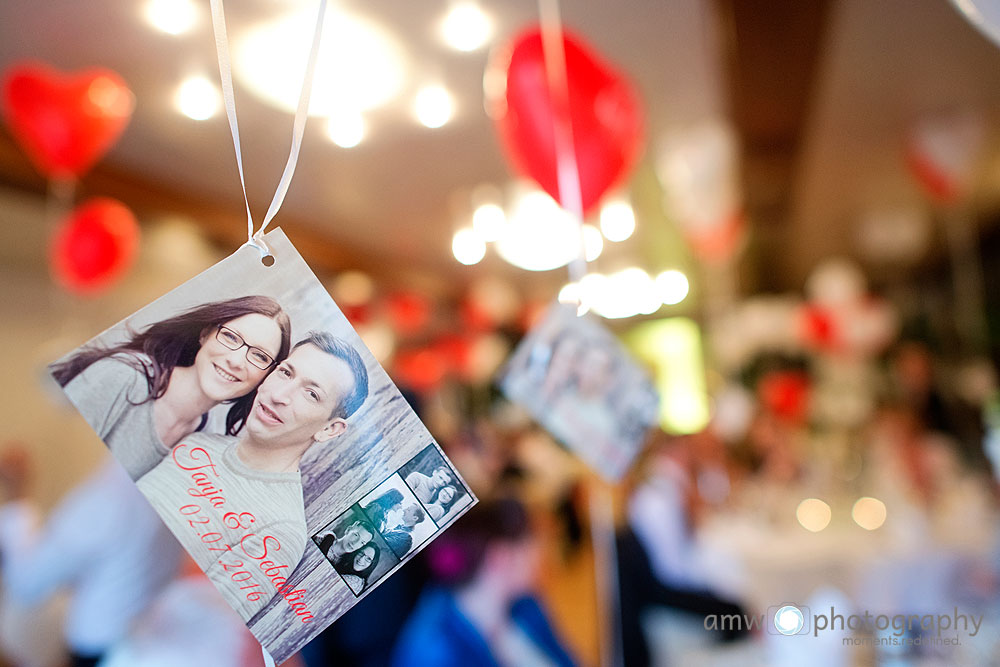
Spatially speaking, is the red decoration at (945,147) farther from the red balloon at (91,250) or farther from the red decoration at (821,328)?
the red balloon at (91,250)

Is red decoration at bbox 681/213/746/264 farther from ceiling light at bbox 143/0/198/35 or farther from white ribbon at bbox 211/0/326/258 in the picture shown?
white ribbon at bbox 211/0/326/258

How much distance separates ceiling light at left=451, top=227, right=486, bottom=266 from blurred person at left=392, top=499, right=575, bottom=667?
→ 10.3 feet

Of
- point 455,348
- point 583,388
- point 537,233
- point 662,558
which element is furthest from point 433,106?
point 455,348

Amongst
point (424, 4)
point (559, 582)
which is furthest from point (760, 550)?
point (424, 4)

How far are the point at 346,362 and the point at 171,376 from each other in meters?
0.12

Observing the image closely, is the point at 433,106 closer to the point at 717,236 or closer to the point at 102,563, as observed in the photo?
the point at 717,236

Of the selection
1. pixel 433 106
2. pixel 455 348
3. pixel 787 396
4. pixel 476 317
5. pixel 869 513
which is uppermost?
pixel 433 106

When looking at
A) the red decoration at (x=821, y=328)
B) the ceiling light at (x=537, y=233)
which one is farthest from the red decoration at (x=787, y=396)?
the ceiling light at (x=537, y=233)

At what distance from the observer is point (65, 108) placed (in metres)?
1.86

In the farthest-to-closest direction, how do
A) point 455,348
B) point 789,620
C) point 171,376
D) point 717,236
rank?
point 455,348 → point 717,236 → point 789,620 → point 171,376

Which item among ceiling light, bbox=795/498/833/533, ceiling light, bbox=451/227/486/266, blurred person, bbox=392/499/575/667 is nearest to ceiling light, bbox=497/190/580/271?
ceiling light, bbox=451/227/486/266

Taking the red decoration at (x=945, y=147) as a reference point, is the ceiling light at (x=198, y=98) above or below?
above

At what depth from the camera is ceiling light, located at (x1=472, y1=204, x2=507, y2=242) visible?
3.96 m

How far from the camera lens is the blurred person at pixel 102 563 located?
127 centimetres
